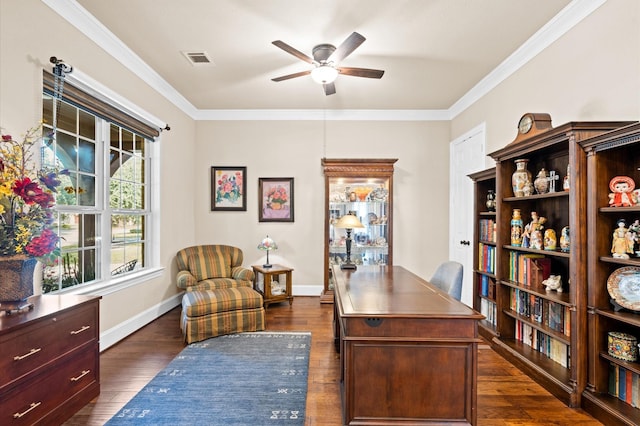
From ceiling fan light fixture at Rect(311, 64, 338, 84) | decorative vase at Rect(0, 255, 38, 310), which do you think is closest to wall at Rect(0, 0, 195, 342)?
decorative vase at Rect(0, 255, 38, 310)

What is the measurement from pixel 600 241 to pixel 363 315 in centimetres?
159

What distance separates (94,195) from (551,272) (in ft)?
13.4

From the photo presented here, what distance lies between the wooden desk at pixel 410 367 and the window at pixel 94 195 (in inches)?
92.1

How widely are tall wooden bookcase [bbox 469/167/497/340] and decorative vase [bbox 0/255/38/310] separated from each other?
360 cm

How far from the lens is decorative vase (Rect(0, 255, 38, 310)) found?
184 centimetres

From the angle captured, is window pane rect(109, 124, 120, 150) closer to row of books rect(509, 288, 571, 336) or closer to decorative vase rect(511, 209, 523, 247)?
decorative vase rect(511, 209, 523, 247)

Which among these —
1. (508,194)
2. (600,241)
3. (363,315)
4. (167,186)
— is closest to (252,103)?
(167,186)

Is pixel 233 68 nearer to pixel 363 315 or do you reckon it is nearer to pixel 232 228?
pixel 232 228

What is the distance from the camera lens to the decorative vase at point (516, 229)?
302 centimetres

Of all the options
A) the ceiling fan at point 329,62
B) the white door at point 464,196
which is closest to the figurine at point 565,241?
the white door at point 464,196

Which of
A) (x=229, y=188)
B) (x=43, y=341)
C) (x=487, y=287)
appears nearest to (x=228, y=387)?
(x=43, y=341)

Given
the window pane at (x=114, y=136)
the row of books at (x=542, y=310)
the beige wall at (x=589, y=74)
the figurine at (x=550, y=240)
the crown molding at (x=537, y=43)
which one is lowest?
the row of books at (x=542, y=310)

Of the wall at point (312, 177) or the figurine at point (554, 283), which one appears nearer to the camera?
the figurine at point (554, 283)

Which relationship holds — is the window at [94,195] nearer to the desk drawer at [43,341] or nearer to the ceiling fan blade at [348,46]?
the desk drawer at [43,341]
